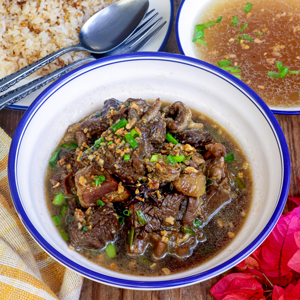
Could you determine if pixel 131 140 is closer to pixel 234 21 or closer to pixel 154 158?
pixel 154 158

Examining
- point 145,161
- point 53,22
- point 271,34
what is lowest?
point 271,34

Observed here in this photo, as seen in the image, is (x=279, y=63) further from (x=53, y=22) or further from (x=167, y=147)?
(x=53, y=22)

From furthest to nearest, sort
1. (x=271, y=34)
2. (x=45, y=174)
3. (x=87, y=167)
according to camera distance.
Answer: (x=271, y=34)
(x=45, y=174)
(x=87, y=167)

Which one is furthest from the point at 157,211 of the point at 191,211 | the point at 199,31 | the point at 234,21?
the point at 234,21

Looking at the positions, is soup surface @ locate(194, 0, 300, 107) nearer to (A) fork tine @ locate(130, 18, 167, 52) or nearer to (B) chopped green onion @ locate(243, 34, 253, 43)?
(B) chopped green onion @ locate(243, 34, 253, 43)

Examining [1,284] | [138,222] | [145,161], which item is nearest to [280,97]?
[145,161]

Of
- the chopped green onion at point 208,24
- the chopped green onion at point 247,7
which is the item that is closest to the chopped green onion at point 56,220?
the chopped green onion at point 208,24
